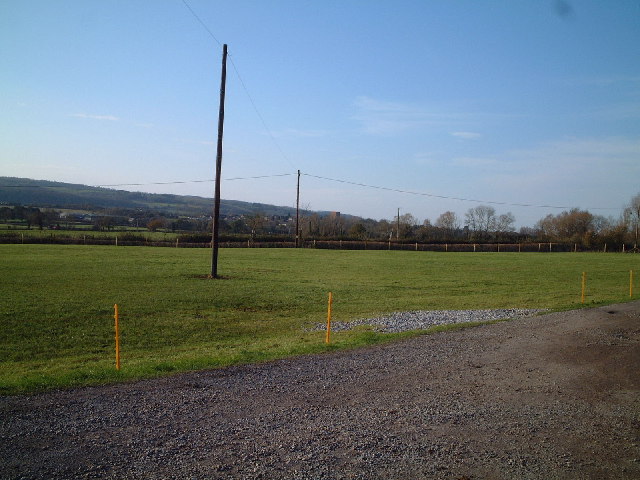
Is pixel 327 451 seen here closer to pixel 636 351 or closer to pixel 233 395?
pixel 233 395

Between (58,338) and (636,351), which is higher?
(636,351)

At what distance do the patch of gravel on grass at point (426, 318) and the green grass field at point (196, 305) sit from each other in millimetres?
1075

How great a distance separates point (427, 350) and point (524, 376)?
2.75 meters

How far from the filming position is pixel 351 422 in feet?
23.8

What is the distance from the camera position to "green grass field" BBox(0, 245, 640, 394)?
12930 mm

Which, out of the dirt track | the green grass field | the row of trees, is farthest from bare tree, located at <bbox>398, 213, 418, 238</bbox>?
the dirt track

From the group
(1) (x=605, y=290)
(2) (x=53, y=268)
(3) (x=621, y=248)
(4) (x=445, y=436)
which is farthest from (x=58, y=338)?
(3) (x=621, y=248)

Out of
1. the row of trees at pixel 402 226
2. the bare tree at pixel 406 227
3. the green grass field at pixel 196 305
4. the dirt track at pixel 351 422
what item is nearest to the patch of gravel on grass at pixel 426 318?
the green grass field at pixel 196 305

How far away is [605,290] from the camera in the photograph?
1215 inches

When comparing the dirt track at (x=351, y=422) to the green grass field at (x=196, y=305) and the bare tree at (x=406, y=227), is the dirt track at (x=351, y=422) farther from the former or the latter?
the bare tree at (x=406, y=227)

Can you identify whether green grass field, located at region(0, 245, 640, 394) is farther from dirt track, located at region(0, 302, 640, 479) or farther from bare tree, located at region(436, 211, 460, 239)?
bare tree, located at region(436, 211, 460, 239)

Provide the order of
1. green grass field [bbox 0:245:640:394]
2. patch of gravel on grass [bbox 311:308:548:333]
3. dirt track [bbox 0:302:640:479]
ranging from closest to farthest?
dirt track [bbox 0:302:640:479] < green grass field [bbox 0:245:640:394] < patch of gravel on grass [bbox 311:308:548:333]

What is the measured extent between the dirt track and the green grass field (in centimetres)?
192

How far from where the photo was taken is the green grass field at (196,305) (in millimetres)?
12930
